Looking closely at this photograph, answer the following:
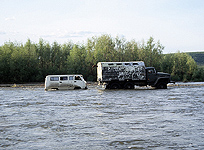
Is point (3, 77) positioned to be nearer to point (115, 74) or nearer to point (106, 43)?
point (106, 43)

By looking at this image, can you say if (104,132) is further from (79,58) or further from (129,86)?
(79,58)

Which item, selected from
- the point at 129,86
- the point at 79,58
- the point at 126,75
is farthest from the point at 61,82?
the point at 79,58

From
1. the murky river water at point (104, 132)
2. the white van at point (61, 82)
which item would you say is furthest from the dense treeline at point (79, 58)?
the murky river water at point (104, 132)

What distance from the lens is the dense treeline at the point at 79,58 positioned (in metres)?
78.3

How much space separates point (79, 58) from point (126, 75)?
1897 inches

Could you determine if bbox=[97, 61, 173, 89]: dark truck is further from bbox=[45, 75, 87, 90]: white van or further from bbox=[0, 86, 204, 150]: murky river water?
bbox=[0, 86, 204, 150]: murky river water

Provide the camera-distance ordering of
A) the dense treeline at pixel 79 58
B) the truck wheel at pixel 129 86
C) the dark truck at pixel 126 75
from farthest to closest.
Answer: the dense treeline at pixel 79 58
the truck wheel at pixel 129 86
the dark truck at pixel 126 75

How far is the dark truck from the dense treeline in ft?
136

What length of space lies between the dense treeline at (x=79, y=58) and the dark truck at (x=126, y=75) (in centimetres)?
4142

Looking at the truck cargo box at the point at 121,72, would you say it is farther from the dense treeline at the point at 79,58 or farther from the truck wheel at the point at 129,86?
the dense treeline at the point at 79,58

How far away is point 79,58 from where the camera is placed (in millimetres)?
86250

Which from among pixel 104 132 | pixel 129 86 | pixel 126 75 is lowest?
pixel 129 86

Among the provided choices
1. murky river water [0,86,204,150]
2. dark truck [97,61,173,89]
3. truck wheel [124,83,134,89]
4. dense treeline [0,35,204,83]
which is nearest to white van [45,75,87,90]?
dark truck [97,61,173,89]

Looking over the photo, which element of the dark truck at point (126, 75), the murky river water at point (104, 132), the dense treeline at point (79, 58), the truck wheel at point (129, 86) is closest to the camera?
the murky river water at point (104, 132)
